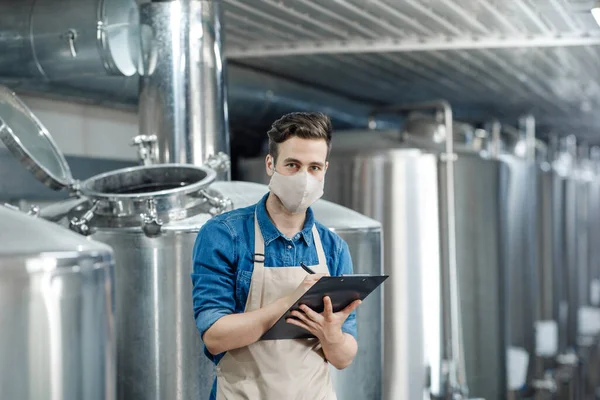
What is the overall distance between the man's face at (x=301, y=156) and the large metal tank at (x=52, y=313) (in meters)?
0.50

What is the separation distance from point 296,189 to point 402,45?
301 centimetres

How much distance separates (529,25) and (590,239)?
218 inches

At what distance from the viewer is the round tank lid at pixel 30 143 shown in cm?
259

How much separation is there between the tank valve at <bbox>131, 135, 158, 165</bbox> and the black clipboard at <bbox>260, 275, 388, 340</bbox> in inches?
52.9

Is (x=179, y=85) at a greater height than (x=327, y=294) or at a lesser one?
greater

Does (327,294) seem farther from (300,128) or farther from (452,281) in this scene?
(452,281)

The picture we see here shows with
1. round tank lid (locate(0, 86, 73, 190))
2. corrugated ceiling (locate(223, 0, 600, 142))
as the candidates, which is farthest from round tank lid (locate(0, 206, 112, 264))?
corrugated ceiling (locate(223, 0, 600, 142))

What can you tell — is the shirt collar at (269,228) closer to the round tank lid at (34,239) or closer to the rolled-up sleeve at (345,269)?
the rolled-up sleeve at (345,269)

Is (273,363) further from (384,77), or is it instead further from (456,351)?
(384,77)

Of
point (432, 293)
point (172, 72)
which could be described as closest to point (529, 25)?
point (432, 293)

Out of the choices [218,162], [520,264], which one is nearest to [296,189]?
[218,162]

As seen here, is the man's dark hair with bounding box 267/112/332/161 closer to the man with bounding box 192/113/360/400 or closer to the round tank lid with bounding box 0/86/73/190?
the man with bounding box 192/113/360/400

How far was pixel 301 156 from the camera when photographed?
1.82 m

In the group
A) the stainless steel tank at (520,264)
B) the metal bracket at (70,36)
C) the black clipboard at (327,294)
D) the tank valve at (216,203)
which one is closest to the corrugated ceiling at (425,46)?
Answer: the stainless steel tank at (520,264)
